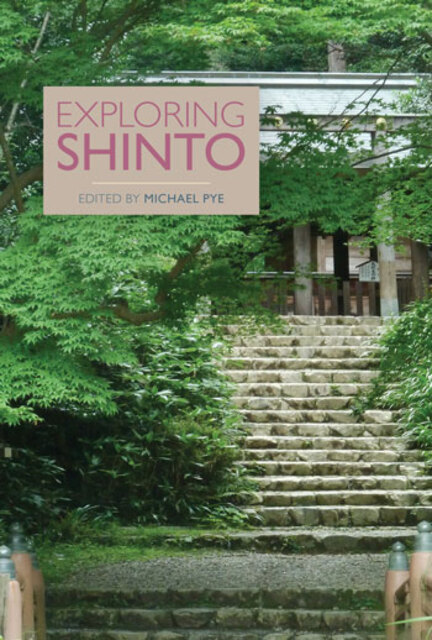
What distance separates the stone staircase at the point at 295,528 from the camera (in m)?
6.03

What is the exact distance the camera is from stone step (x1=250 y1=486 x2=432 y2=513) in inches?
324

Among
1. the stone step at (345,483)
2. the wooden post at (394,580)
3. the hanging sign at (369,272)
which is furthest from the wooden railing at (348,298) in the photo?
the wooden post at (394,580)

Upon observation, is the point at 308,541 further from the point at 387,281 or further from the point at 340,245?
the point at 340,245

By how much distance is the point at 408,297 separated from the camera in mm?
14516

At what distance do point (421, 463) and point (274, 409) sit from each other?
1.68m

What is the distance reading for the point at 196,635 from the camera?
5.85m

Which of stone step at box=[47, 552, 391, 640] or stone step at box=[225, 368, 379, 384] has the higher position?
stone step at box=[225, 368, 379, 384]

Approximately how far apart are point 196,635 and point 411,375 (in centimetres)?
471

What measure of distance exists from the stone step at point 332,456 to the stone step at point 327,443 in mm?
154

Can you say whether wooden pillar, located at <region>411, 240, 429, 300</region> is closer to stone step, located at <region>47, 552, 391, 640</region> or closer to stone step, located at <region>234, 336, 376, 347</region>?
stone step, located at <region>234, 336, 376, 347</region>

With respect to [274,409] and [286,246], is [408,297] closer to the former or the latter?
[286,246]

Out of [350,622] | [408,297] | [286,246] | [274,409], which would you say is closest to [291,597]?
[350,622]

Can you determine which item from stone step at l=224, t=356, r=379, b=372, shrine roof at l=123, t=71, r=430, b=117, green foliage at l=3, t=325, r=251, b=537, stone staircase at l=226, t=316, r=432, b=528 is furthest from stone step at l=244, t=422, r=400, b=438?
shrine roof at l=123, t=71, r=430, b=117

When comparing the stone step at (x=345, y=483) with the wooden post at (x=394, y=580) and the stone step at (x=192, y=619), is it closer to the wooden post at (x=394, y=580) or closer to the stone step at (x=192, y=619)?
the stone step at (x=192, y=619)
